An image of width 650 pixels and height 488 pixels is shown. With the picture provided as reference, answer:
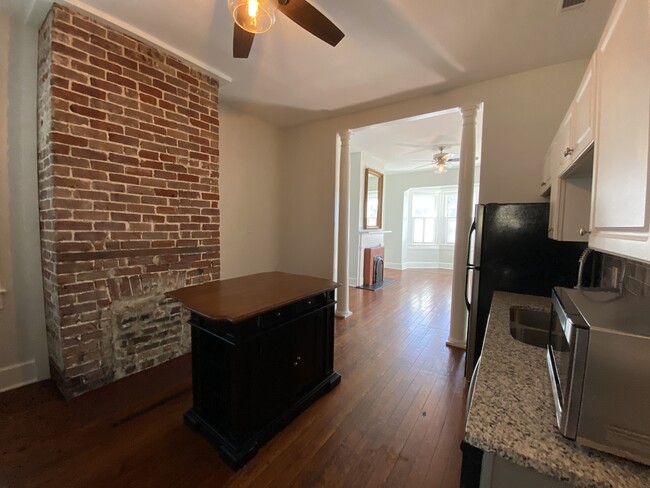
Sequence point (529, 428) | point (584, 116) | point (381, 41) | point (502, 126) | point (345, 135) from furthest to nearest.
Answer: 1. point (345, 135)
2. point (502, 126)
3. point (381, 41)
4. point (584, 116)
5. point (529, 428)

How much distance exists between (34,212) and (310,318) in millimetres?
2237

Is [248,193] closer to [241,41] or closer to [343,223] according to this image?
[343,223]

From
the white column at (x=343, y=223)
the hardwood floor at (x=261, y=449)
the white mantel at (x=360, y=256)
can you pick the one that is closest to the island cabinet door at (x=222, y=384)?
the hardwood floor at (x=261, y=449)

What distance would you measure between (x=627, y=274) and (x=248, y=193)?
3591 millimetres

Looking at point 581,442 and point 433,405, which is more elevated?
point 581,442

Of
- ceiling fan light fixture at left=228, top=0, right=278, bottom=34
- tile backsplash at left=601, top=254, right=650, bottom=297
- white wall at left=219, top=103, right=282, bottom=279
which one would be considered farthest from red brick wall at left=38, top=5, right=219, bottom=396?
tile backsplash at left=601, top=254, right=650, bottom=297

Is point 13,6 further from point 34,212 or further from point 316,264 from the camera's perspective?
point 316,264

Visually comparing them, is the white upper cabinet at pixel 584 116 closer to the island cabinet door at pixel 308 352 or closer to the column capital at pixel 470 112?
the column capital at pixel 470 112

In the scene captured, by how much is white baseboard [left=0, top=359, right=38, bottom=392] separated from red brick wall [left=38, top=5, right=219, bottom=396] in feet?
0.47

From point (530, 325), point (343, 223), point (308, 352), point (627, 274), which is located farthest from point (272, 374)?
point (343, 223)

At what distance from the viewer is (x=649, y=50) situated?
651mm

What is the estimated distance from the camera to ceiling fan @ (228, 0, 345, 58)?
140 cm

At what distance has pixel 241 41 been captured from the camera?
1.71 m

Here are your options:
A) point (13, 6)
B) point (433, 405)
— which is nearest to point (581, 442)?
point (433, 405)
